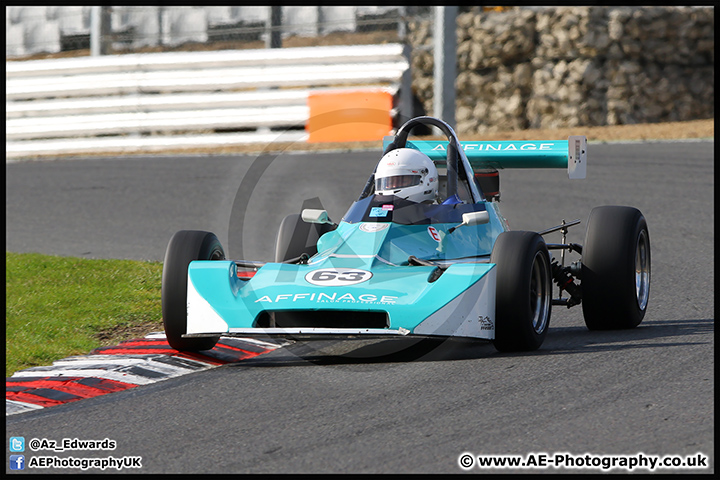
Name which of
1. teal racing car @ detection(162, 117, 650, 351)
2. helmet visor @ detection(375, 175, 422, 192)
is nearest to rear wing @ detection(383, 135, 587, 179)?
teal racing car @ detection(162, 117, 650, 351)

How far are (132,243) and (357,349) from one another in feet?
16.2

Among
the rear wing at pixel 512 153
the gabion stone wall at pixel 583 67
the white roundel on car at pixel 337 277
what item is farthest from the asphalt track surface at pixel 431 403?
the gabion stone wall at pixel 583 67

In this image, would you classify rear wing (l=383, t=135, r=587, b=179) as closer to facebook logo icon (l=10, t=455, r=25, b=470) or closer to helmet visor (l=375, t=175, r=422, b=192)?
helmet visor (l=375, t=175, r=422, b=192)

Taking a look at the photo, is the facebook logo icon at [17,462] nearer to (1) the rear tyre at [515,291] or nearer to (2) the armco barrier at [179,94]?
(1) the rear tyre at [515,291]

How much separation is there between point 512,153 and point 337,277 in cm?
284

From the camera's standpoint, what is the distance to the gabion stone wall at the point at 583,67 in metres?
17.3

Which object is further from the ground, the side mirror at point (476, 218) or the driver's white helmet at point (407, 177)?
the driver's white helmet at point (407, 177)

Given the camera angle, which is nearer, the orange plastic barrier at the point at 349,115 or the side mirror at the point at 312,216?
the side mirror at the point at 312,216

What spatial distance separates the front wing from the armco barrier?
10.1 meters

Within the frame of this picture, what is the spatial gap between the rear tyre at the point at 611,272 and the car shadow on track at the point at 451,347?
10cm

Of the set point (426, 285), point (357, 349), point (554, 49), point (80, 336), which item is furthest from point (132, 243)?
point (554, 49)

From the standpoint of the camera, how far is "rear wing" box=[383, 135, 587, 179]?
8453mm

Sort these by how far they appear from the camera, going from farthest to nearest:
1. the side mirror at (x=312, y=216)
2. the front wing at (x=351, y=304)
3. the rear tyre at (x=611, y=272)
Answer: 1. the side mirror at (x=312, y=216)
2. the rear tyre at (x=611, y=272)
3. the front wing at (x=351, y=304)

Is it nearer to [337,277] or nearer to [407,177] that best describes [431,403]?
[337,277]
